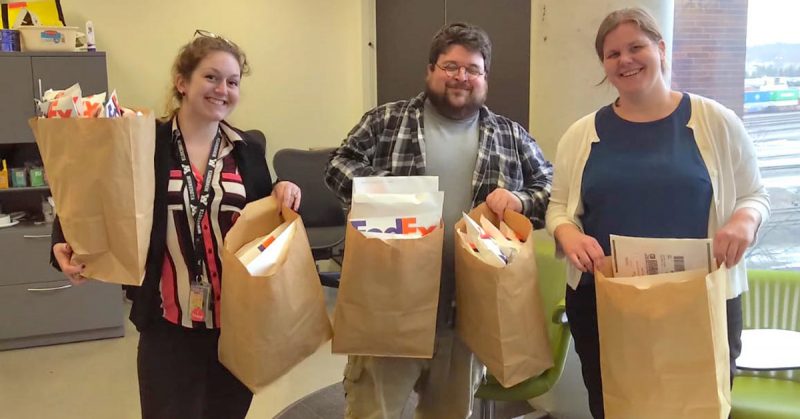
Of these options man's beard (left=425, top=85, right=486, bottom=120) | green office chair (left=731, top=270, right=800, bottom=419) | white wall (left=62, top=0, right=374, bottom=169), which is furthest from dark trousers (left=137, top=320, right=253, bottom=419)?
white wall (left=62, top=0, right=374, bottom=169)

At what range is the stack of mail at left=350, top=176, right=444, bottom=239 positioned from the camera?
1567 millimetres

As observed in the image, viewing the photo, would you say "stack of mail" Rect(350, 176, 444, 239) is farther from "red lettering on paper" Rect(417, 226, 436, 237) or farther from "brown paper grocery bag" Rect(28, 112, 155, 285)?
"brown paper grocery bag" Rect(28, 112, 155, 285)

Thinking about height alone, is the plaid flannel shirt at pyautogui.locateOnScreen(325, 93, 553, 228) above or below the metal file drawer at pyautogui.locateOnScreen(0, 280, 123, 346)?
above

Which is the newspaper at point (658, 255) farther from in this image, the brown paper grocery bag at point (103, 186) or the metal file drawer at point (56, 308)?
the metal file drawer at point (56, 308)

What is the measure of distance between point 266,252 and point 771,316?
1.77m

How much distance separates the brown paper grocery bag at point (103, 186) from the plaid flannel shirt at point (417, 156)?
1.86ft

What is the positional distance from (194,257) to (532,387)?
46.5 inches

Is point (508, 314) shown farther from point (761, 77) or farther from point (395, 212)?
point (761, 77)

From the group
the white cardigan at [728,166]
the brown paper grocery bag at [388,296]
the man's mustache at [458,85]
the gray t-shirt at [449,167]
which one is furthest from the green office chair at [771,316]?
the man's mustache at [458,85]

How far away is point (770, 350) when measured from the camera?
6.31ft

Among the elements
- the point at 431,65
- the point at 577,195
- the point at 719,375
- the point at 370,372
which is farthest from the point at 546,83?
the point at 719,375

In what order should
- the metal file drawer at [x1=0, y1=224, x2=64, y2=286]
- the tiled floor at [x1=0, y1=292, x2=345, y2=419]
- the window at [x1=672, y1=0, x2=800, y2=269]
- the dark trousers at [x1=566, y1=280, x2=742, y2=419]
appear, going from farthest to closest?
the metal file drawer at [x1=0, y1=224, x2=64, y2=286] → the tiled floor at [x1=0, y1=292, x2=345, y2=419] → the window at [x1=672, y1=0, x2=800, y2=269] → the dark trousers at [x1=566, y1=280, x2=742, y2=419]

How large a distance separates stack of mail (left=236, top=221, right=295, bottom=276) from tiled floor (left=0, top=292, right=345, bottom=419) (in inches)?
58.3

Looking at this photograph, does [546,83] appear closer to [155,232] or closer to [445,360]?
[445,360]
